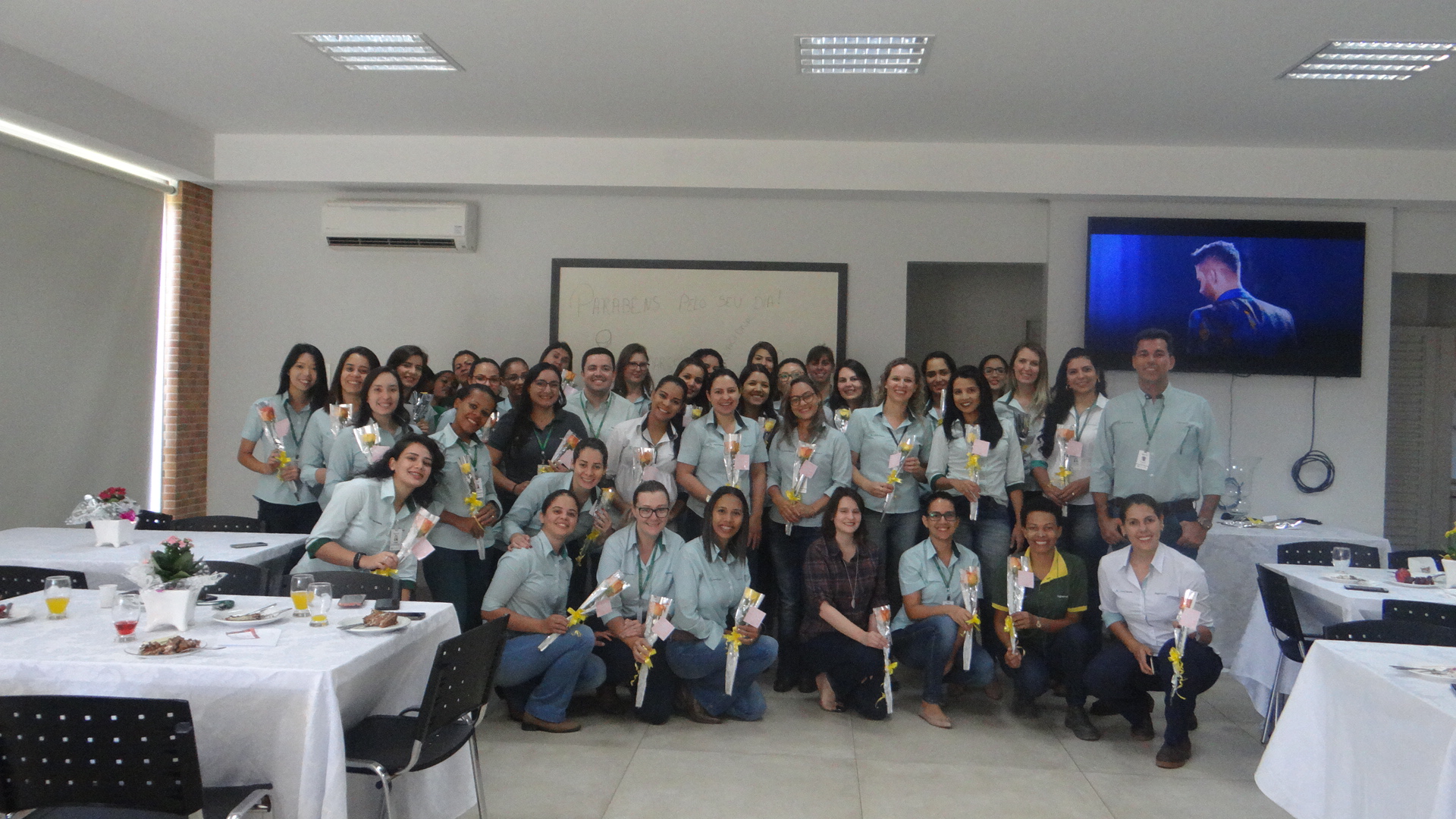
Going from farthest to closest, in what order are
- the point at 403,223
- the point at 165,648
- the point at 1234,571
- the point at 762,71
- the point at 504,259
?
the point at 504,259 < the point at 403,223 < the point at 1234,571 < the point at 762,71 < the point at 165,648

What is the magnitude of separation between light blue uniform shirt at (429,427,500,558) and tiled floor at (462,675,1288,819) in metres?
0.80

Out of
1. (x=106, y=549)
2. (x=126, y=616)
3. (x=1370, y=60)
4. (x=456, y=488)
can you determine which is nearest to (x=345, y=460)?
(x=456, y=488)

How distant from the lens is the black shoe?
438 centimetres

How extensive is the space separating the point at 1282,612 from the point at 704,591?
101 inches

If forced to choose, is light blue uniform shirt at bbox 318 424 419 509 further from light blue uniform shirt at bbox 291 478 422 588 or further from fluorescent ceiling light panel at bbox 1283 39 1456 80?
fluorescent ceiling light panel at bbox 1283 39 1456 80

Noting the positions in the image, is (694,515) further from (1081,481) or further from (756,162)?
(756,162)

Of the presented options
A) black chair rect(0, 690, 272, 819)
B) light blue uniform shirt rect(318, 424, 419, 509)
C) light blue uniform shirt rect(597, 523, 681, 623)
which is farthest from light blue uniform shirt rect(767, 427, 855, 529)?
black chair rect(0, 690, 272, 819)

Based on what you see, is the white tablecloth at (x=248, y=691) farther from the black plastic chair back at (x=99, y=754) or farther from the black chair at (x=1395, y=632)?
the black chair at (x=1395, y=632)

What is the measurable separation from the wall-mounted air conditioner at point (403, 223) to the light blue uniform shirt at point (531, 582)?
3.65 metres

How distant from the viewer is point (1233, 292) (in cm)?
692

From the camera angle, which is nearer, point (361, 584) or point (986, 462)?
point (361, 584)

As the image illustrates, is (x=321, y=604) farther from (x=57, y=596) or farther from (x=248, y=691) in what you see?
(x=57, y=596)

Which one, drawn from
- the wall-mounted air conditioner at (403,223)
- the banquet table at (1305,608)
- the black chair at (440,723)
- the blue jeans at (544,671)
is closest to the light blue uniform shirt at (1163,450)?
the banquet table at (1305,608)

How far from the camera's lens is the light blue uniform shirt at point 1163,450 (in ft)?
16.1
